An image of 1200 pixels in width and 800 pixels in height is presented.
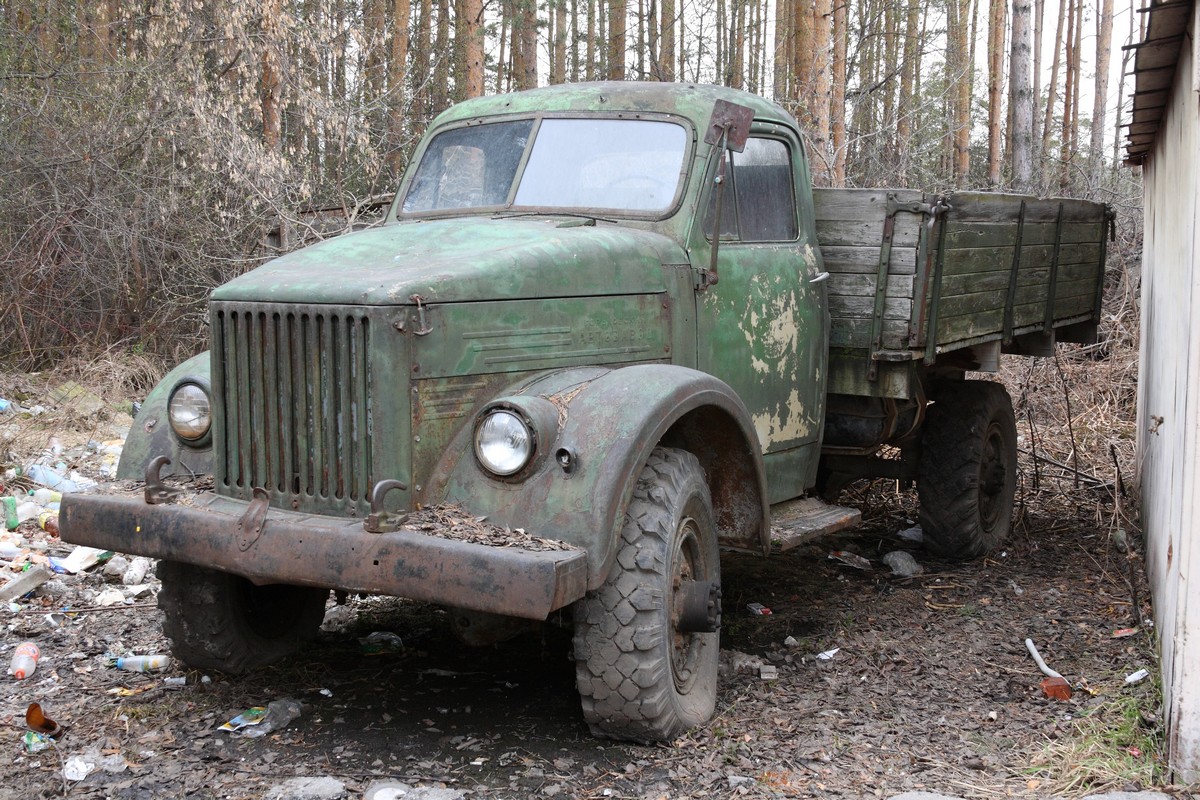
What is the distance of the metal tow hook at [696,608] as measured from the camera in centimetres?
409

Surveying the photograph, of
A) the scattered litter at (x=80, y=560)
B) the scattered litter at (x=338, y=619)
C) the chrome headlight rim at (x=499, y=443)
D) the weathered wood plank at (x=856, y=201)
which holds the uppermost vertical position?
the weathered wood plank at (x=856, y=201)

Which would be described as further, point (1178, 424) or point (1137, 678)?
point (1137, 678)

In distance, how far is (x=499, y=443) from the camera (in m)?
3.66

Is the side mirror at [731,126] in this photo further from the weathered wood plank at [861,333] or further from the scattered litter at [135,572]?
the scattered litter at [135,572]

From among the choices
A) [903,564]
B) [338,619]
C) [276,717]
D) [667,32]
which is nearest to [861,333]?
[903,564]

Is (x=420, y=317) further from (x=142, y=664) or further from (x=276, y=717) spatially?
(x=142, y=664)

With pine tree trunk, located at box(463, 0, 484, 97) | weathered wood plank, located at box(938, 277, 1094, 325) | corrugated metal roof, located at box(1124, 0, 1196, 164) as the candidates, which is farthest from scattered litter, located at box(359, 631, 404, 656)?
pine tree trunk, located at box(463, 0, 484, 97)

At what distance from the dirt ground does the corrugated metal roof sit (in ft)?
6.60

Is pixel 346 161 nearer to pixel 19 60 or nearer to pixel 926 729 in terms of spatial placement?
pixel 19 60

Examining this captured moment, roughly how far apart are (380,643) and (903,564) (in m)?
2.92

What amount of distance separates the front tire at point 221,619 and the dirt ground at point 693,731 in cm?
11

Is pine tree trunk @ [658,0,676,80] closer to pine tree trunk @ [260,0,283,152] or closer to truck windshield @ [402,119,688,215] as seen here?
pine tree trunk @ [260,0,283,152]

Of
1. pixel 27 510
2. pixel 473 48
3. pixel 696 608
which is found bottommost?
pixel 27 510

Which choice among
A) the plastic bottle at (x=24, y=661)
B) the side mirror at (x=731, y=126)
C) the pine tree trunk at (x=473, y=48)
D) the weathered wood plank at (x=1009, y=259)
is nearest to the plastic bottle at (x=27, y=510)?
the plastic bottle at (x=24, y=661)
